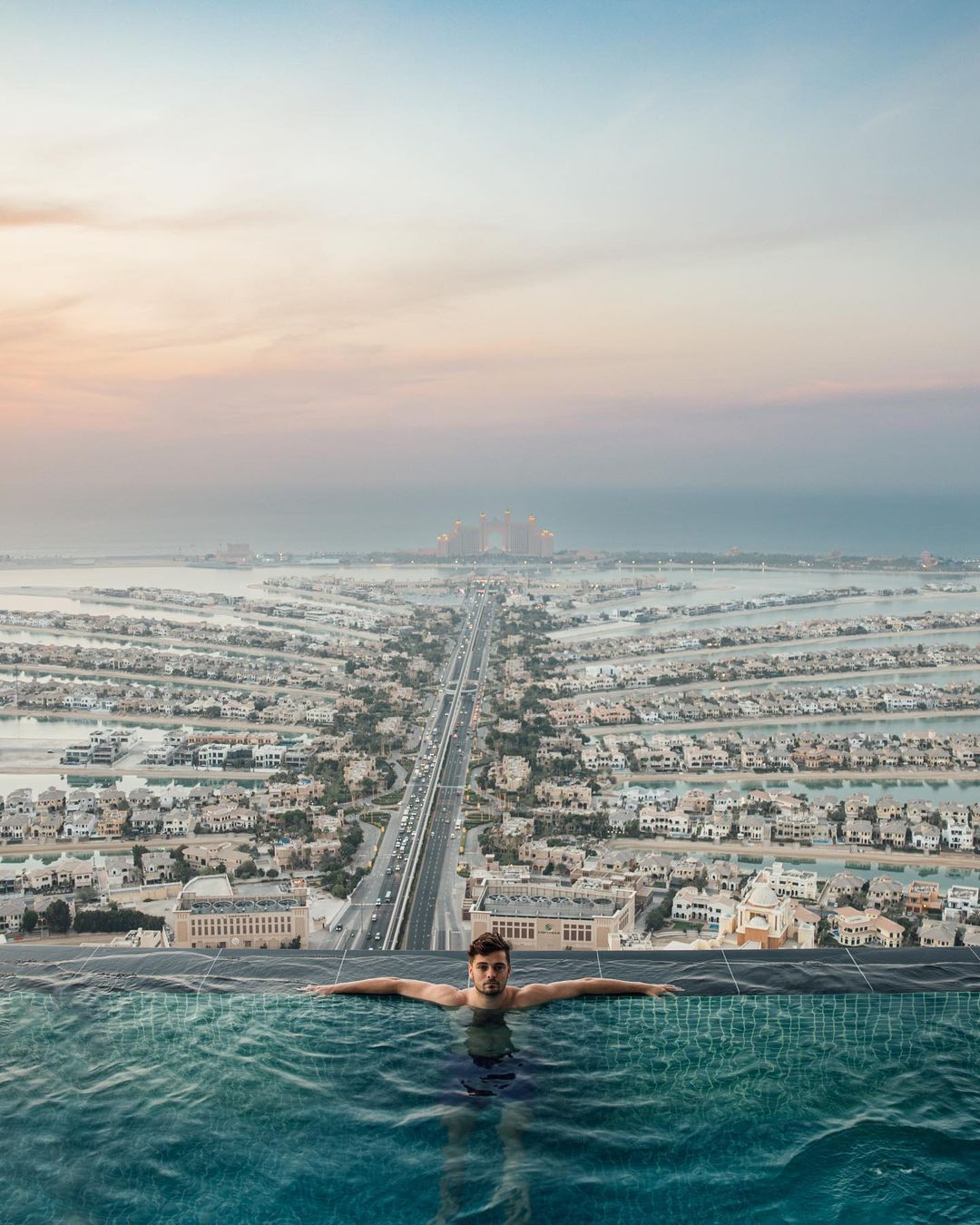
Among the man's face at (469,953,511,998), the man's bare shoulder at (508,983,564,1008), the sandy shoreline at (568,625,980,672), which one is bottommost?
the man's bare shoulder at (508,983,564,1008)

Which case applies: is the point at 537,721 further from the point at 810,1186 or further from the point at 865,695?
the point at 810,1186

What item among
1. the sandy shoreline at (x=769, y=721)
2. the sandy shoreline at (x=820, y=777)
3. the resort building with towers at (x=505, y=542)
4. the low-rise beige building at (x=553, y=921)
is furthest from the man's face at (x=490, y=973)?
the resort building with towers at (x=505, y=542)

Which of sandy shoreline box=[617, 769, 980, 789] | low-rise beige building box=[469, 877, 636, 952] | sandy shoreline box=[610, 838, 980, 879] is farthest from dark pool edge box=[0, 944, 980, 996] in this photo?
sandy shoreline box=[617, 769, 980, 789]

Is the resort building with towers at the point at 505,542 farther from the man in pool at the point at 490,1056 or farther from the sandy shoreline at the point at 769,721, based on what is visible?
the man in pool at the point at 490,1056

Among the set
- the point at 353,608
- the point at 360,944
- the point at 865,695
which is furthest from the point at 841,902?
the point at 353,608

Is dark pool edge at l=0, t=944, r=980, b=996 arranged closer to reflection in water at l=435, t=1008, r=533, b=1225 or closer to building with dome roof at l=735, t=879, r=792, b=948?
reflection in water at l=435, t=1008, r=533, b=1225

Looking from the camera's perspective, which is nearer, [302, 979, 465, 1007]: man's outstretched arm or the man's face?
the man's face
